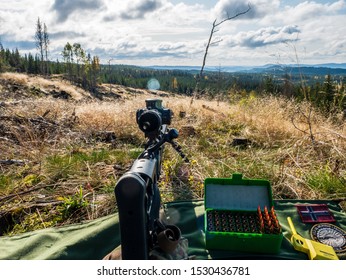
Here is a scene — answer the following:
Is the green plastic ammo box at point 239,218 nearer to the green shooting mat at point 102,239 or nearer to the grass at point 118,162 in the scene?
the green shooting mat at point 102,239

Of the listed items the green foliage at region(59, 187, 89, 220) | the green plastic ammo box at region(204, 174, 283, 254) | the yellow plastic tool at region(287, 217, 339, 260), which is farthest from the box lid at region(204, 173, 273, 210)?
the green foliage at region(59, 187, 89, 220)

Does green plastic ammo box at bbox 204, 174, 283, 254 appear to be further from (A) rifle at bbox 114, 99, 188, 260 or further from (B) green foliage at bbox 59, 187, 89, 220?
A: (B) green foliage at bbox 59, 187, 89, 220

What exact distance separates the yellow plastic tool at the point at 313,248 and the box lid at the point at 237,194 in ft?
1.26

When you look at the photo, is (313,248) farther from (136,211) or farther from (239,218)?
(136,211)

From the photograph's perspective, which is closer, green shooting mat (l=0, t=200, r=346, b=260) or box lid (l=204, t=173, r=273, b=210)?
green shooting mat (l=0, t=200, r=346, b=260)

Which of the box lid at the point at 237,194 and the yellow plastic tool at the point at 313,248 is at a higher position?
the box lid at the point at 237,194

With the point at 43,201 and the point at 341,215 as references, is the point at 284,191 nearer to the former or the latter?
the point at 341,215

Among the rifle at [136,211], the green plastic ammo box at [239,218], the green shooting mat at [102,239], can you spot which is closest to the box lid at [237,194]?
the green plastic ammo box at [239,218]

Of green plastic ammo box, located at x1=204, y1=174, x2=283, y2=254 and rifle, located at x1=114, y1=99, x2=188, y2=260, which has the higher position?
rifle, located at x1=114, y1=99, x2=188, y2=260

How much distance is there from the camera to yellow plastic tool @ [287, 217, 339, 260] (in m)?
1.97

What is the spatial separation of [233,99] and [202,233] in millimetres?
9155

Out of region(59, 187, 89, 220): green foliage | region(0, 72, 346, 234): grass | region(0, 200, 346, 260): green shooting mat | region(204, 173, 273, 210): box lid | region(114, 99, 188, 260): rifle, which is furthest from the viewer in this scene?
region(0, 72, 346, 234): grass

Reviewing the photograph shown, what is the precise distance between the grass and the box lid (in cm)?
68

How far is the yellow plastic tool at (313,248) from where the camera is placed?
6.46 ft
